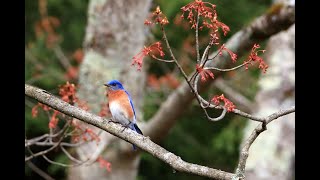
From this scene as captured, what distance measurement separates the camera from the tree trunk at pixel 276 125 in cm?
610

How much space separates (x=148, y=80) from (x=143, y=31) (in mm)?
3017

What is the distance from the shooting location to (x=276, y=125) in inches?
247

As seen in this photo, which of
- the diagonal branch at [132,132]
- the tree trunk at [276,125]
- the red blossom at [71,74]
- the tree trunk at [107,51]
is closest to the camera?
the diagonal branch at [132,132]

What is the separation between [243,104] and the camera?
24.0 feet

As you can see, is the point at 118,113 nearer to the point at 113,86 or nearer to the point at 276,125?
A: the point at 113,86

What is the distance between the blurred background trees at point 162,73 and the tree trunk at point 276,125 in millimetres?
1644

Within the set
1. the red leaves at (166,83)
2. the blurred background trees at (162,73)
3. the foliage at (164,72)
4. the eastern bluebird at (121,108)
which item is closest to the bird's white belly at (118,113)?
the eastern bluebird at (121,108)

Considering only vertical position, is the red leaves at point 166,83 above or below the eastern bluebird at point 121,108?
above

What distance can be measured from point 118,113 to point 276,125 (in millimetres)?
2380

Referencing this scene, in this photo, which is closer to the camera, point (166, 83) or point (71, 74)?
point (71, 74)

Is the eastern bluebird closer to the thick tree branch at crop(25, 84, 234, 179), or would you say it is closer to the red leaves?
the thick tree branch at crop(25, 84, 234, 179)

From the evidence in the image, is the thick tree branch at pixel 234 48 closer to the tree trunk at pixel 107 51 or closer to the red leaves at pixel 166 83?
the tree trunk at pixel 107 51

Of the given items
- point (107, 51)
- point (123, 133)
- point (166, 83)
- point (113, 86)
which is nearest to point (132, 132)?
point (123, 133)
